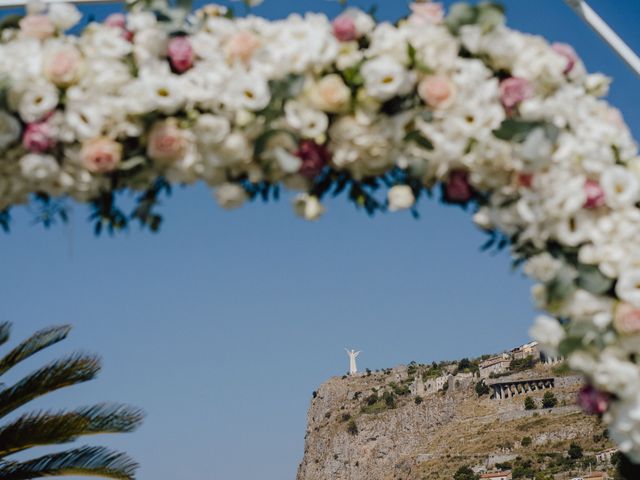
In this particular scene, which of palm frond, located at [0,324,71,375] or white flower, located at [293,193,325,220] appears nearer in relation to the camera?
white flower, located at [293,193,325,220]

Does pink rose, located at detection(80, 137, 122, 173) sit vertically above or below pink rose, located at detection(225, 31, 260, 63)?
below

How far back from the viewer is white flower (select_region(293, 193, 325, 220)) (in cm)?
304

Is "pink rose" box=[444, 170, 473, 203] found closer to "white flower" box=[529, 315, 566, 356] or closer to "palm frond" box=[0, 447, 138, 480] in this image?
"white flower" box=[529, 315, 566, 356]

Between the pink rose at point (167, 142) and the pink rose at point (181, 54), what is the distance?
17 cm

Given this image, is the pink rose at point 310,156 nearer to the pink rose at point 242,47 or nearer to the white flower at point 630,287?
the pink rose at point 242,47

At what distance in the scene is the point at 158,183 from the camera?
309 centimetres

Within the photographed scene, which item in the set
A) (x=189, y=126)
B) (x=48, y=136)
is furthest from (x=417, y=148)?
(x=48, y=136)

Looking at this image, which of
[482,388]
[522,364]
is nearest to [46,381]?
[482,388]

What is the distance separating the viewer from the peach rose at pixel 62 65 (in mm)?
2951

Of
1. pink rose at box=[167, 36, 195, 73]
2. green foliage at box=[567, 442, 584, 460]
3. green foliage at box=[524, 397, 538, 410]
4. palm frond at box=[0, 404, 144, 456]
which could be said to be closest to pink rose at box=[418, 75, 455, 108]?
pink rose at box=[167, 36, 195, 73]

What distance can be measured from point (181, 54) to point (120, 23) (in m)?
0.28

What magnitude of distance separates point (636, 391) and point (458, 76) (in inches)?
38.8

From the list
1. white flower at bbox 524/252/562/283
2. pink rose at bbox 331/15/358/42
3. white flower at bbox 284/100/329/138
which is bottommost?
white flower at bbox 524/252/562/283

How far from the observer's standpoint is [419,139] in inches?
115
